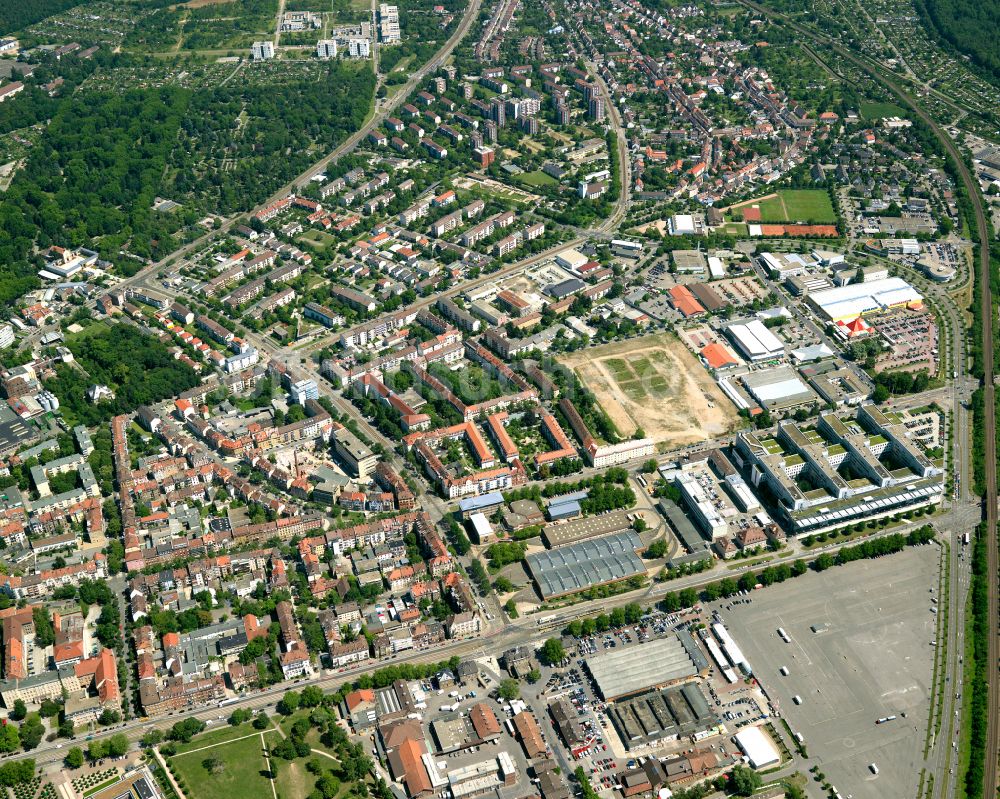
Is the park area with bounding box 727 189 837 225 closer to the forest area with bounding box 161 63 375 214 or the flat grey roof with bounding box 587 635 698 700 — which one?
the forest area with bounding box 161 63 375 214

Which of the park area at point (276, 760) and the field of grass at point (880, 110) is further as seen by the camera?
the field of grass at point (880, 110)

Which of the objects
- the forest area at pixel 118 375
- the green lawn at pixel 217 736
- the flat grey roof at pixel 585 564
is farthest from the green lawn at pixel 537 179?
the green lawn at pixel 217 736

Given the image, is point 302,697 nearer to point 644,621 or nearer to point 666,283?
point 644,621

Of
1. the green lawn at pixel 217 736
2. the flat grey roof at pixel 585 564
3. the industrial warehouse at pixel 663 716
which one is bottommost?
the green lawn at pixel 217 736

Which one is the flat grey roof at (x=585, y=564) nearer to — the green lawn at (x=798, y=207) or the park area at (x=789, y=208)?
the park area at (x=789, y=208)

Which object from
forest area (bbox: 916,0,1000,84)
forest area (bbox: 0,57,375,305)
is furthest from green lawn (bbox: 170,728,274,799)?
forest area (bbox: 916,0,1000,84)

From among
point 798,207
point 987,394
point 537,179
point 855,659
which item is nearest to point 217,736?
point 855,659

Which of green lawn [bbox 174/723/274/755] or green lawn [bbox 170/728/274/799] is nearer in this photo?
green lawn [bbox 170/728/274/799]
